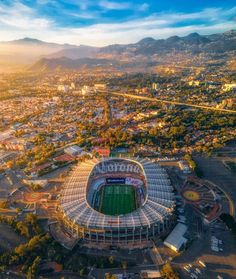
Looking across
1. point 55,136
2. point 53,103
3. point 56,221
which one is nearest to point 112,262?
point 56,221

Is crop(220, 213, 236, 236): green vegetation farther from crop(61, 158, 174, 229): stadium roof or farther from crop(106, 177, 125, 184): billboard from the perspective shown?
crop(106, 177, 125, 184): billboard

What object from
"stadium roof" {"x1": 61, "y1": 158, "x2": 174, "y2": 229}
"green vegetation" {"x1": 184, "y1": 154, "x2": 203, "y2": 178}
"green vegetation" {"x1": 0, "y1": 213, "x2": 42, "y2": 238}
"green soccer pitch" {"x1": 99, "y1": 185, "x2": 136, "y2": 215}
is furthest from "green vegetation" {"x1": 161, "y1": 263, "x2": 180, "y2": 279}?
"green vegetation" {"x1": 184, "y1": 154, "x2": 203, "y2": 178}

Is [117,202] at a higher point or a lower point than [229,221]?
lower

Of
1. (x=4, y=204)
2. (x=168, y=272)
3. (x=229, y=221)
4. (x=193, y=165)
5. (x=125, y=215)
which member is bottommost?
(x=229, y=221)

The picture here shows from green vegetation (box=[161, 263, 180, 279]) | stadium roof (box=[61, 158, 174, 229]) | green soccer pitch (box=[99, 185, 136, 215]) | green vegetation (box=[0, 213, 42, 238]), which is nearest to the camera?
green vegetation (box=[161, 263, 180, 279])

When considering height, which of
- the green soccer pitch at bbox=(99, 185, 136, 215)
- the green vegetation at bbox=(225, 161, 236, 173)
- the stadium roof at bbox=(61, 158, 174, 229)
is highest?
the stadium roof at bbox=(61, 158, 174, 229)

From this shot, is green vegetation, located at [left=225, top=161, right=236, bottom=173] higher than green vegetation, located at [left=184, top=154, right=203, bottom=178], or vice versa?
green vegetation, located at [left=184, top=154, right=203, bottom=178]

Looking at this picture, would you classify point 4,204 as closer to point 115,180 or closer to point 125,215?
point 115,180

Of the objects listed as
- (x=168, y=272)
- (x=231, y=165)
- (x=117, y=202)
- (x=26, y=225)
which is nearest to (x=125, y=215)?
(x=117, y=202)
